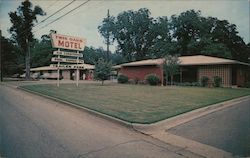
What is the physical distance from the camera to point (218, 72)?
24.1m

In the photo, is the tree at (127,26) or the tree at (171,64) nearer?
the tree at (127,26)

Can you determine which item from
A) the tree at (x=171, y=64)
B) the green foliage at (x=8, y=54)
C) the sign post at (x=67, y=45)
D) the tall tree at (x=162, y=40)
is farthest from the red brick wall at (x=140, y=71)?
the green foliage at (x=8, y=54)

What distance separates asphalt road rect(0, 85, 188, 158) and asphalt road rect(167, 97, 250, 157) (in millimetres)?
1013

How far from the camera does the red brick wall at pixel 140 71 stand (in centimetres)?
2895

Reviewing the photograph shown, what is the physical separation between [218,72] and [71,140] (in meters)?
21.3

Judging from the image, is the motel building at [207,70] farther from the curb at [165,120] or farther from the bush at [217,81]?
the curb at [165,120]

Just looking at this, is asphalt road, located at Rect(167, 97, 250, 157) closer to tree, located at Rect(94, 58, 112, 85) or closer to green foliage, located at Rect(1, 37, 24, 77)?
green foliage, located at Rect(1, 37, 24, 77)

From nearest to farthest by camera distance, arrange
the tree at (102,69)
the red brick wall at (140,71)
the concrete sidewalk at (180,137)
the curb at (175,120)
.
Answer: the concrete sidewalk at (180,137)
the curb at (175,120)
the tree at (102,69)
the red brick wall at (140,71)

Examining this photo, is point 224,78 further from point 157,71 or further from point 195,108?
point 195,108

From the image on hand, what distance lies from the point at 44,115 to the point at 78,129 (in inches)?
86.9

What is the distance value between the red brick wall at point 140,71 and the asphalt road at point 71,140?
858 inches

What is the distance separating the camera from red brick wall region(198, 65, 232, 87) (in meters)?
23.4

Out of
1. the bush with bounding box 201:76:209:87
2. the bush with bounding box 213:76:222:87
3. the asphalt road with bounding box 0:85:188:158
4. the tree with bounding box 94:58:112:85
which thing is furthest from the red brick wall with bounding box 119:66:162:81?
the asphalt road with bounding box 0:85:188:158

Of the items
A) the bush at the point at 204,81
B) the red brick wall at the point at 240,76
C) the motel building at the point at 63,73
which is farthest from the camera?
the motel building at the point at 63,73
